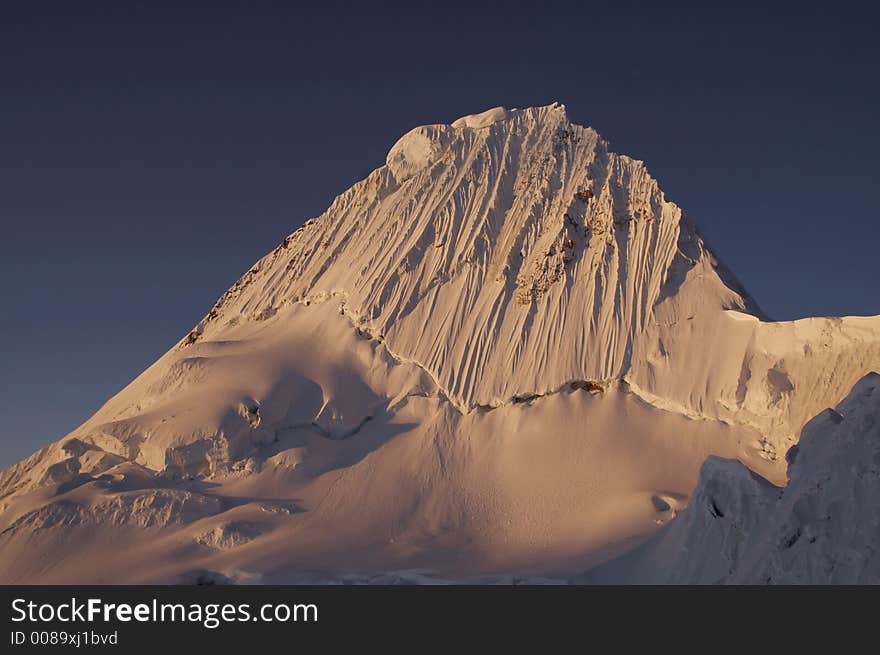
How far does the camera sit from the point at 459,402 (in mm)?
58531

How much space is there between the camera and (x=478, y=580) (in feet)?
132

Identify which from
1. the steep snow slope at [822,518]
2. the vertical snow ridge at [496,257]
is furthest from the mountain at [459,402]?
the steep snow slope at [822,518]

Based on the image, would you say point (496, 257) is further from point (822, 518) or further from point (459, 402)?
point (822, 518)

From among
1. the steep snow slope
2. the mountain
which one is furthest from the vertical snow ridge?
the steep snow slope

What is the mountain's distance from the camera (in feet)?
158

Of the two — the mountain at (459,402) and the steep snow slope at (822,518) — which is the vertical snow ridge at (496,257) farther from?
the steep snow slope at (822,518)

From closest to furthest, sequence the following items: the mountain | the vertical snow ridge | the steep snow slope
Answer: the steep snow slope < the mountain < the vertical snow ridge

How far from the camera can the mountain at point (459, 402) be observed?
48188mm

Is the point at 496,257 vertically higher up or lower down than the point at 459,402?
higher up

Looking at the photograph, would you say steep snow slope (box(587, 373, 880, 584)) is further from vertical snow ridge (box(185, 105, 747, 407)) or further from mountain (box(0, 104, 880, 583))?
vertical snow ridge (box(185, 105, 747, 407))

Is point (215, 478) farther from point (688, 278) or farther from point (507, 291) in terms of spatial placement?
point (688, 278)

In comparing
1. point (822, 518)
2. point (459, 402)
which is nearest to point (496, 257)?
point (459, 402)
